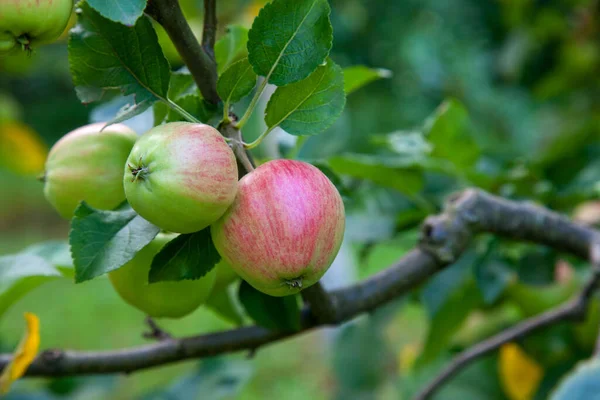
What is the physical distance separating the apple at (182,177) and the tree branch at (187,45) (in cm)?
6

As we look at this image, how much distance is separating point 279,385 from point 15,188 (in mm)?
3761

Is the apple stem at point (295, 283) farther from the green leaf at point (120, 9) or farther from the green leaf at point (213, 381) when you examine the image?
the green leaf at point (213, 381)

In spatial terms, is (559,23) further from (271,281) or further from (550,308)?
(271,281)

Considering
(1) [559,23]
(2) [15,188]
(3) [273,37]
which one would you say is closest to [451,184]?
(3) [273,37]

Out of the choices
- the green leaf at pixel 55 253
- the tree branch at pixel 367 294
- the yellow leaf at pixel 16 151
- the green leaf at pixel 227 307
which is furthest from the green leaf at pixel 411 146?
the yellow leaf at pixel 16 151

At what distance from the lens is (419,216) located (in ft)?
2.77

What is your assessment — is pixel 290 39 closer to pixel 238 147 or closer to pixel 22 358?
pixel 238 147

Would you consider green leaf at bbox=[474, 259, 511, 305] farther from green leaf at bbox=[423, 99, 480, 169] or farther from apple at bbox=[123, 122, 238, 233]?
apple at bbox=[123, 122, 238, 233]

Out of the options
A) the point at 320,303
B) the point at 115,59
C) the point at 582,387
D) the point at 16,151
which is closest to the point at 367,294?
the point at 320,303

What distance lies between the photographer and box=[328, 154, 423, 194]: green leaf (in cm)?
72

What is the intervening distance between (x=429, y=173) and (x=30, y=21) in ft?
2.07

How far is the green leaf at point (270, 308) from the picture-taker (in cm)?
49

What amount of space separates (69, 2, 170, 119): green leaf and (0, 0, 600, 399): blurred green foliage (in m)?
0.03

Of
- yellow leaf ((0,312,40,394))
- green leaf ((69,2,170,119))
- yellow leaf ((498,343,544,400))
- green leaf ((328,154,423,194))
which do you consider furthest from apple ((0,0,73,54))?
yellow leaf ((498,343,544,400))
